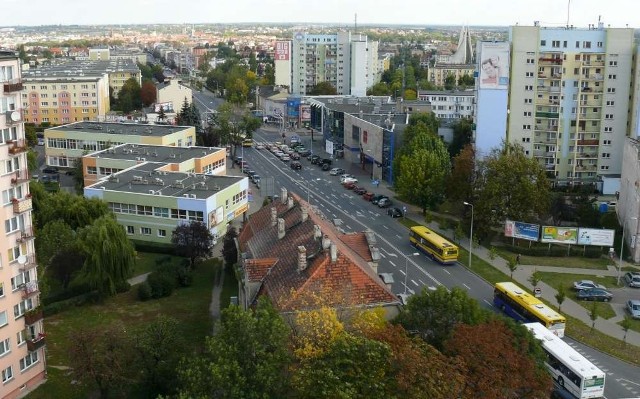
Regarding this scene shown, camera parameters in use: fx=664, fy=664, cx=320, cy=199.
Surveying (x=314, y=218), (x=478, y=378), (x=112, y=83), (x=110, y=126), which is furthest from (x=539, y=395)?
(x=112, y=83)

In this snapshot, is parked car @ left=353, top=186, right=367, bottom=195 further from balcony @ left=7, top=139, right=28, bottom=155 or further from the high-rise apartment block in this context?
the high-rise apartment block

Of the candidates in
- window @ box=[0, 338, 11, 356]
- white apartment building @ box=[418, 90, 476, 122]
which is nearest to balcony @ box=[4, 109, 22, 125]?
window @ box=[0, 338, 11, 356]

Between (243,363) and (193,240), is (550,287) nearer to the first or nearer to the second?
(193,240)

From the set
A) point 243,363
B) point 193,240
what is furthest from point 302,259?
point 193,240

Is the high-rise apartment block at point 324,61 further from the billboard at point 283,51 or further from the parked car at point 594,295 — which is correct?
the parked car at point 594,295

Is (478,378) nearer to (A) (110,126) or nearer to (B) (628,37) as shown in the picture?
(B) (628,37)

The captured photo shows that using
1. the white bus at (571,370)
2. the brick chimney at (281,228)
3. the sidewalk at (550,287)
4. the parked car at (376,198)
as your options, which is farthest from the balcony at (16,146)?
the parked car at (376,198)

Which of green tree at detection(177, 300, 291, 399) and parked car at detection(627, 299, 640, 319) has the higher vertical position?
green tree at detection(177, 300, 291, 399)
